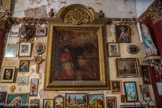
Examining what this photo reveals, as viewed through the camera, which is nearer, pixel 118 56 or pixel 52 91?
pixel 52 91

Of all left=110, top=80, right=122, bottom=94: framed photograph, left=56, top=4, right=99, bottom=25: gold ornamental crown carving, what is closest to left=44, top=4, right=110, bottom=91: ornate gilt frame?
left=56, top=4, right=99, bottom=25: gold ornamental crown carving

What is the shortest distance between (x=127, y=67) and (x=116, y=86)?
76cm

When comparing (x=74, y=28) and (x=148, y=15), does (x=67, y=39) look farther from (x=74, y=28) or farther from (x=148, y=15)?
(x=148, y=15)

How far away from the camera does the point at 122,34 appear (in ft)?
14.8

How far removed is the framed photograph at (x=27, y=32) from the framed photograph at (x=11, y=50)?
0.40m

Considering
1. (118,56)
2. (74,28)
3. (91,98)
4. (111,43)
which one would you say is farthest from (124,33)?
(91,98)

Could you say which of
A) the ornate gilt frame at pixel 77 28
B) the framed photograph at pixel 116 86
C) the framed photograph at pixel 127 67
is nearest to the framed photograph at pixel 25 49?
the ornate gilt frame at pixel 77 28

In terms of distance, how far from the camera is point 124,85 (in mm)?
4008

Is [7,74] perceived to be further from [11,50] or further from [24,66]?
[11,50]

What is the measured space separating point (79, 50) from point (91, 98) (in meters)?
1.62

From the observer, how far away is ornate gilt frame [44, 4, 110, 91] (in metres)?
3.85

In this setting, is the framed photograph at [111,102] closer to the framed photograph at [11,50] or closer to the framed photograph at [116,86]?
the framed photograph at [116,86]

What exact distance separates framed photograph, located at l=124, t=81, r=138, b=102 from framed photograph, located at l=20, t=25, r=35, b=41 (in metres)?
3.61

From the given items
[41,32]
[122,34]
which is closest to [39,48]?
[41,32]
